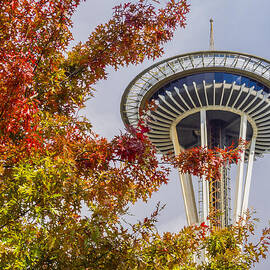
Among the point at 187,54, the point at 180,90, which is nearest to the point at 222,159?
the point at 187,54

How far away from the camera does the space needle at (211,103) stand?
89.6 ft

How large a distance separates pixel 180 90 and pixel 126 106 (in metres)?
4.87

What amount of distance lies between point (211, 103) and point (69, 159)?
27.6 metres

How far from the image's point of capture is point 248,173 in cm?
2975

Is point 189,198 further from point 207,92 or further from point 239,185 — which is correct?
point 207,92

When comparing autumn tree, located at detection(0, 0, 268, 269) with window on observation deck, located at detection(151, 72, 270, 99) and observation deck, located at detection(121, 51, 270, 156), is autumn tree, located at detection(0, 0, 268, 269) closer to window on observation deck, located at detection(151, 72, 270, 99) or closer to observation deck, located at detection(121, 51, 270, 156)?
observation deck, located at detection(121, 51, 270, 156)

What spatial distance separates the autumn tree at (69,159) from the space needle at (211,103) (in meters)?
21.6

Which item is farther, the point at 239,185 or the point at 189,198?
the point at 189,198

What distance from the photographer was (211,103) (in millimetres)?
29875

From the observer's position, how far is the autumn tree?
3262 millimetres

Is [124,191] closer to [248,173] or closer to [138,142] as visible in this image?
[138,142]

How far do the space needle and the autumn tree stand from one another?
21566 mm

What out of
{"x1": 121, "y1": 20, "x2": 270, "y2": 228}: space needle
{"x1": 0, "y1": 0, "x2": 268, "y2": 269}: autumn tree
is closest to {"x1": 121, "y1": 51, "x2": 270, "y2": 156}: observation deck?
{"x1": 121, "y1": 20, "x2": 270, "y2": 228}: space needle

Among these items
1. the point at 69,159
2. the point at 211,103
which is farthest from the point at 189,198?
the point at 69,159
